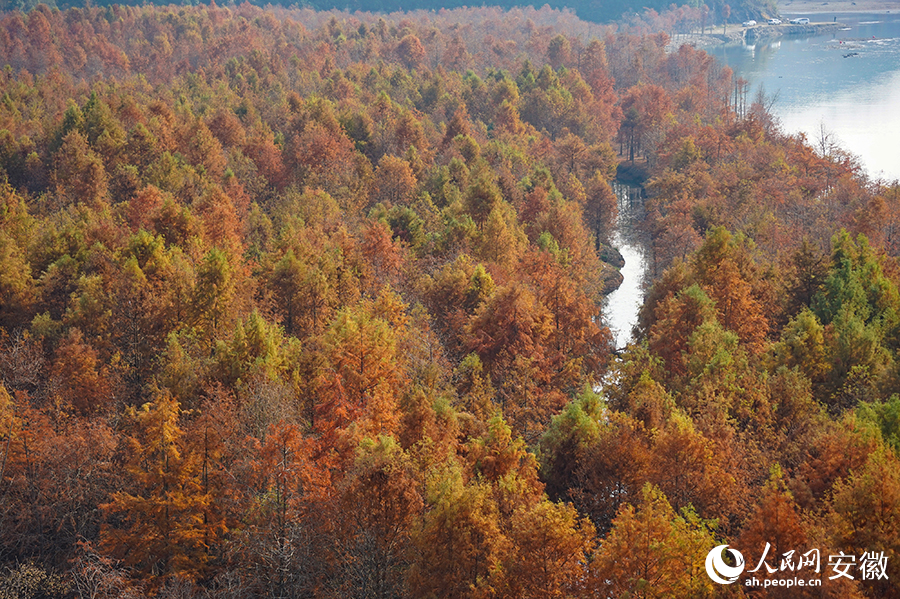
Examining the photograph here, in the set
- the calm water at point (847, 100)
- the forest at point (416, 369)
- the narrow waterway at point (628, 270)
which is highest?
the forest at point (416, 369)

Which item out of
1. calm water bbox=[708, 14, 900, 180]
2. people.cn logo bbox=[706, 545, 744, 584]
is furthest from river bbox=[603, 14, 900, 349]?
people.cn logo bbox=[706, 545, 744, 584]

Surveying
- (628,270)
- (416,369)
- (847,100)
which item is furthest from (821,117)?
(416,369)

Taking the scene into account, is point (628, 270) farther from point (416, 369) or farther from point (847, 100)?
point (847, 100)

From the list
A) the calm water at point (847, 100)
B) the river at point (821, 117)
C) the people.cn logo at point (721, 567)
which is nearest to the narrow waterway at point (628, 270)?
the river at point (821, 117)

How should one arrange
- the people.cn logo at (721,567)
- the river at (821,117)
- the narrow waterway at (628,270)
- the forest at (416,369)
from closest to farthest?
1. the people.cn logo at (721,567)
2. the forest at (416,369)
3. the narrow waterway at (628,270)
4. the river at (821,117)

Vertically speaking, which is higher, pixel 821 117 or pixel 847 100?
pixel 821 117

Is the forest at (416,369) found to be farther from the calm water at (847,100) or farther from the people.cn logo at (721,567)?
the calm water at (847,100)
